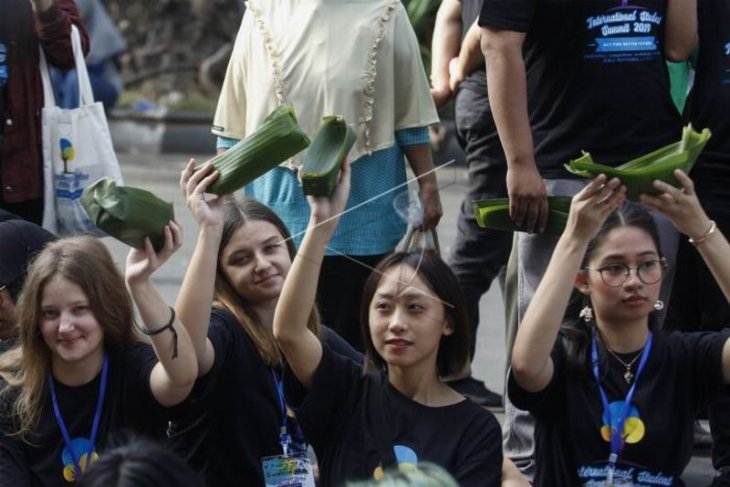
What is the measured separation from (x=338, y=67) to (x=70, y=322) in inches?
50.1

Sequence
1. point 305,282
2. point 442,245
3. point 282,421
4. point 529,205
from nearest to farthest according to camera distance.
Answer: point 305,282 → point 282,421 → point 529,205 → point 442,245

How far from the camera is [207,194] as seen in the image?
4094 millimetres

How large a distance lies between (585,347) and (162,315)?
3.43ft

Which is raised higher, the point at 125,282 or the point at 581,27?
the point at 581,27

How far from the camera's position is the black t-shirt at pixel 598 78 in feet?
15.6

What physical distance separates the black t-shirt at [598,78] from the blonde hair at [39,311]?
1.27m

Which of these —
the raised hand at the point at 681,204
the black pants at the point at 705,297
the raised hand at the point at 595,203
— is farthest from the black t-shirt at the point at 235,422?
the black pants at the point at 705,297

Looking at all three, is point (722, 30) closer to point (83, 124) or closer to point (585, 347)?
point (585, 347)

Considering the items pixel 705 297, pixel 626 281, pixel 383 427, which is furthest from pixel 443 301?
pixel 705 297

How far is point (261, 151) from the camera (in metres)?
3.99

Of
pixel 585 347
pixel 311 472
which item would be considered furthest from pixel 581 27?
pixel 311 472

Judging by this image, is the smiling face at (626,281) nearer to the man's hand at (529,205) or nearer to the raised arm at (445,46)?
the man's hand at (529,205)

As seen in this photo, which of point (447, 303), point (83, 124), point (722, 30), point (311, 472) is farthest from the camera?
point (83, 124)

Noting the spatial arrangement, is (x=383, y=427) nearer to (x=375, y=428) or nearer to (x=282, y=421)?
(x=375, y=428)
